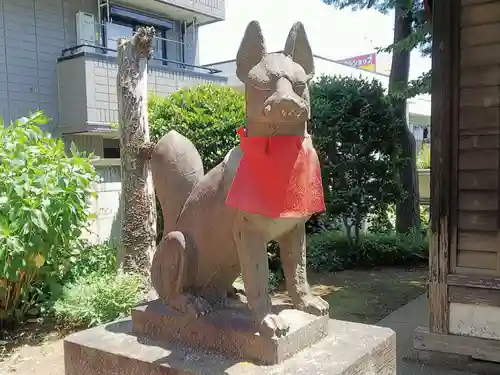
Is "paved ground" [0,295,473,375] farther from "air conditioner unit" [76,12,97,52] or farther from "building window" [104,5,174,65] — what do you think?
"building window" [104,5,174,65]

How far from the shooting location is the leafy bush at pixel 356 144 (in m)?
7.18

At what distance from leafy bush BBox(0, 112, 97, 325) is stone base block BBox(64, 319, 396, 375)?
1708mm

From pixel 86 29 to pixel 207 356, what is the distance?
356 inches

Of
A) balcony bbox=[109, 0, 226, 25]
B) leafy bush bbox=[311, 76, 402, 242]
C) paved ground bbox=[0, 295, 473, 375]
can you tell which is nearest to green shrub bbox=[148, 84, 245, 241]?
leafy bush bbox=[311, 76, 402, 242]

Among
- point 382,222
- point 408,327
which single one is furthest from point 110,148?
point 408,327

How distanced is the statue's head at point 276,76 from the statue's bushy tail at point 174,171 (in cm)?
56

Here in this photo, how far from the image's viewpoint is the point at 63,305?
178 inches

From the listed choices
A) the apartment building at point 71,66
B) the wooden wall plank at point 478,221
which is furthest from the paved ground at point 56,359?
the apartment building at point 71,66

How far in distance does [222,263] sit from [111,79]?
24.8ft

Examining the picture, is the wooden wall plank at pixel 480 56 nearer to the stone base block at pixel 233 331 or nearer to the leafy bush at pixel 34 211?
the stone base block at pixel 233 331

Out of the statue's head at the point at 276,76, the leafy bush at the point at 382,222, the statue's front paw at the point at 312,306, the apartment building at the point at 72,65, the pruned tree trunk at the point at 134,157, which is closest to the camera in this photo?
the statue's head at the point at 276,76

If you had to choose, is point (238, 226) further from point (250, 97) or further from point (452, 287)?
point (452, 287)

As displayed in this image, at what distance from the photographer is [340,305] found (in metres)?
5.50

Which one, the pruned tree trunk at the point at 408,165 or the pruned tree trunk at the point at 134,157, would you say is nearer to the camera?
the pruned tree trunk at the point at 134,157
